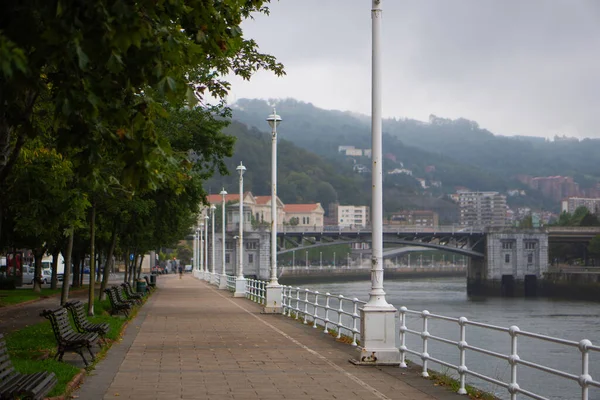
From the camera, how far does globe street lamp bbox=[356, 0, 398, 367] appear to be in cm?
1525

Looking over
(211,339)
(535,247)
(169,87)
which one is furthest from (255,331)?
(535,247)

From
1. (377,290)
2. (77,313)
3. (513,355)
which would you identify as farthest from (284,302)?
(513,355)

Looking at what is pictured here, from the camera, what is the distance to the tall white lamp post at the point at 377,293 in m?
15.2

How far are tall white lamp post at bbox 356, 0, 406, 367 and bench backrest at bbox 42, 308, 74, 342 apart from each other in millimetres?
4730

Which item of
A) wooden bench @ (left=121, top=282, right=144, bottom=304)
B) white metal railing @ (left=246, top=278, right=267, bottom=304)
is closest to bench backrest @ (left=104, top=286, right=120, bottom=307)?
wooden bench @ (left=121, top=282, right=144, bottom=304)

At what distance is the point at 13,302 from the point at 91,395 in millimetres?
28102

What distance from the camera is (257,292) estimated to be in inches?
1650

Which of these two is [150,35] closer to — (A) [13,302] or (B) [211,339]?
(B) [211,339]

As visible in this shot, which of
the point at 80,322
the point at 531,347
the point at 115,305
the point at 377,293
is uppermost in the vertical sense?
the point at 377,293

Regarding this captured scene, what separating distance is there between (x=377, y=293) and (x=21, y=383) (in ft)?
25.0

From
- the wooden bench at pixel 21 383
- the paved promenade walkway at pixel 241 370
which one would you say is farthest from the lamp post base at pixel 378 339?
the wooden bench at pixel 21 383

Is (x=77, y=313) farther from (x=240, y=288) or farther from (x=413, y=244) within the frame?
(x=413, y=244)

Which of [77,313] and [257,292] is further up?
[77,313]

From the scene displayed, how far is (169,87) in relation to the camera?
6.56 m
